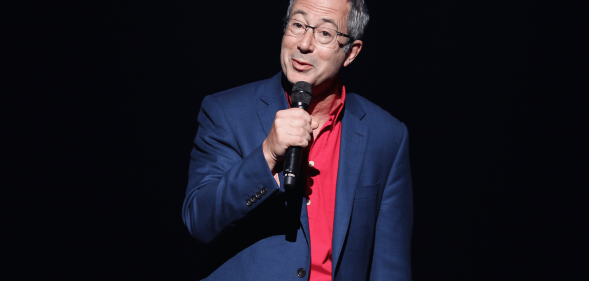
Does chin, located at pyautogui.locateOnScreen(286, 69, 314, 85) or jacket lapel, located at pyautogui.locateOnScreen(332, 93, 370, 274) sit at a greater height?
chin, located at pyautogui.locateOnScreen(286, 69, 314, 85)

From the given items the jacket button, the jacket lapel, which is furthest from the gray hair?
the jacket button

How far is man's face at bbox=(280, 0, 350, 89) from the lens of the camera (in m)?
1.45

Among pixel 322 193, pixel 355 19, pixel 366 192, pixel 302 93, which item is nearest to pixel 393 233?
pixel 366 192

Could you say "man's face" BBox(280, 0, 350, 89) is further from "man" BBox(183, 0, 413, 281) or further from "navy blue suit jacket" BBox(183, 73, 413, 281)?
"navy blue suit jacket" BBox(183, 73, 413, 281)

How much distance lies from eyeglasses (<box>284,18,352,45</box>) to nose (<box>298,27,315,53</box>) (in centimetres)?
1

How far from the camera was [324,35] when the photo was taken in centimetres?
149

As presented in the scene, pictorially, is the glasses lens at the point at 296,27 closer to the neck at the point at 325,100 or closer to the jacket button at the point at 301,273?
the neck at the point at 325,100

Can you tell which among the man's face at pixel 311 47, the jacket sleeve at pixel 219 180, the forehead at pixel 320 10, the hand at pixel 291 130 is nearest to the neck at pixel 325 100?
Answer: the man's face at pixel 311 47

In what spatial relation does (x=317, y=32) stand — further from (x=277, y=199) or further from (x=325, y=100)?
(x=277, y=199)

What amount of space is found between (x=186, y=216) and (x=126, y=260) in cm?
139

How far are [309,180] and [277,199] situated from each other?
0.15 meters

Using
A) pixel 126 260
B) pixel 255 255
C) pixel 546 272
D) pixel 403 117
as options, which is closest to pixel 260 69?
pixel 403 117

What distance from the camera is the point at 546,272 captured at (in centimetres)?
272

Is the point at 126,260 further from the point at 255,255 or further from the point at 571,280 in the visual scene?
the point at 571,280
